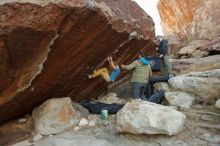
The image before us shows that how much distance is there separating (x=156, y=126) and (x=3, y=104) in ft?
9.61

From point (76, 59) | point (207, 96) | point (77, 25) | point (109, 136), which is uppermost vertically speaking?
point (77, 25)

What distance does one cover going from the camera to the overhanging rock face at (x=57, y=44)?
485cm

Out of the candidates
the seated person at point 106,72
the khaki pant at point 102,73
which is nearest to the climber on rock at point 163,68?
the seated person at point 106,72

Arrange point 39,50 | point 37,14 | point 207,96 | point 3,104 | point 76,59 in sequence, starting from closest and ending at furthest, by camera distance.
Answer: point 37,14, point 39,50, point 3,104, point 76,59, point 207,96

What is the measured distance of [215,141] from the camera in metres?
5.44

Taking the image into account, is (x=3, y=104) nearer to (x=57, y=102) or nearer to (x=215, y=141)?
(x=57, y=102)

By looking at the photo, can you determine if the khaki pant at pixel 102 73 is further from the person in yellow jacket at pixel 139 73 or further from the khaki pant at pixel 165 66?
the khaki pant at pixel 165 66

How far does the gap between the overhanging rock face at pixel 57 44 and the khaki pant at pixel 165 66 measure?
1193 millimetres

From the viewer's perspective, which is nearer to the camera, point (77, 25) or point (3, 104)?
point (77, 25)

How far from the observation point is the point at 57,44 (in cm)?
555

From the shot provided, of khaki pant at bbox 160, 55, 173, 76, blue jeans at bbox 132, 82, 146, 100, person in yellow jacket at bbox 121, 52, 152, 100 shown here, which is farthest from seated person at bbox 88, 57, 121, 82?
khaki pant at bbox 160, 55, 173, 76

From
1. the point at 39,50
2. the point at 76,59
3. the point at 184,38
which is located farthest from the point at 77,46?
the point at 184,38

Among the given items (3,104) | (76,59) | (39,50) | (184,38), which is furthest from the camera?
(184,38)

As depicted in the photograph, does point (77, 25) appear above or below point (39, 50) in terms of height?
above
